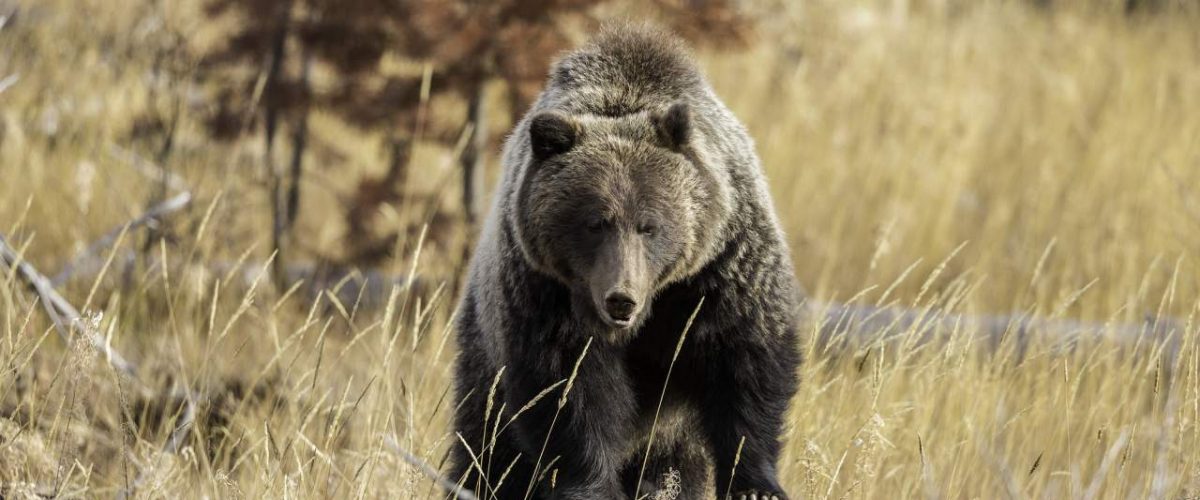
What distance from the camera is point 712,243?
346cm

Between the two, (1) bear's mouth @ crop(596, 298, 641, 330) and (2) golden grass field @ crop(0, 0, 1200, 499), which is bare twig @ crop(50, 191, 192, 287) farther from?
(1) bear's mouth @ crop(596, 298, 641, 330)

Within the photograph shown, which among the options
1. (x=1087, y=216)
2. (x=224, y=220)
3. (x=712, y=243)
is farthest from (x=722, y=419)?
(x=1087, y=216)

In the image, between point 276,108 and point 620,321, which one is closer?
point 620,321

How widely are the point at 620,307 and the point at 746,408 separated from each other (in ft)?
1.98

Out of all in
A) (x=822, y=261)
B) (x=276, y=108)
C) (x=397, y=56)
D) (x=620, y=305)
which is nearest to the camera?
(x=620, y=305)

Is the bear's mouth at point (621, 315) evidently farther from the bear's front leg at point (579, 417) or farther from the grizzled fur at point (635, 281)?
the bear's front leg at point (579, 417)

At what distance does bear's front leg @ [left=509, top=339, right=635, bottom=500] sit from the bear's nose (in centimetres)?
29

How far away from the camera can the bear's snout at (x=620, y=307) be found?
10.2 ft

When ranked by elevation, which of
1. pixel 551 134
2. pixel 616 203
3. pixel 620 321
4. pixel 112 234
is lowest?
pixel 112 234

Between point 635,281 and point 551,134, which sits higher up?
point 551,134

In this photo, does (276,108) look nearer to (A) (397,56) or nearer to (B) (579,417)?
(A) (397,56)

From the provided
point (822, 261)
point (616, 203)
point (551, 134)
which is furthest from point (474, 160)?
point (616, 203)

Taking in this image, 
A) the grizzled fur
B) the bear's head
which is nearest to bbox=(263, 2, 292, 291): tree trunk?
the grizzled fur

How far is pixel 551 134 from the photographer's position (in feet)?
11.3
